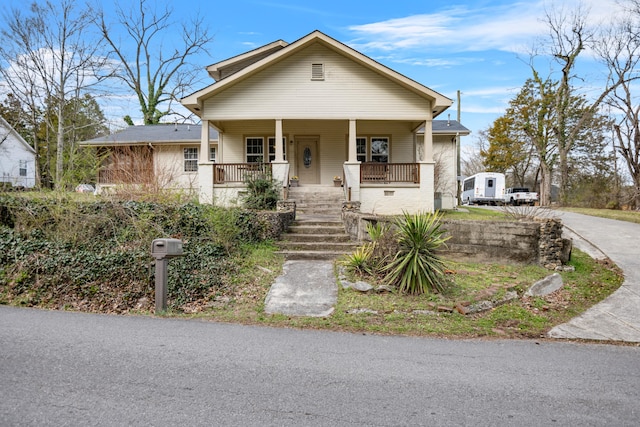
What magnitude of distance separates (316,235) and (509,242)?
15.5 feet

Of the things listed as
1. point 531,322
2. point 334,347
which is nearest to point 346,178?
point 531,322

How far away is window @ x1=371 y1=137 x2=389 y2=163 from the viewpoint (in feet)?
60.4

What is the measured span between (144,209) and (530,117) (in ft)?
128

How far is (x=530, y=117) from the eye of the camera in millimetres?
38469

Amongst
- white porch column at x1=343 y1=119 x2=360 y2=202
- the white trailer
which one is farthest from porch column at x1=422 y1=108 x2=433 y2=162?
the white trailer

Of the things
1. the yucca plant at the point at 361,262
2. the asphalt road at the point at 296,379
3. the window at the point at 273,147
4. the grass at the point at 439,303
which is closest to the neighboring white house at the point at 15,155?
the window at the point at 273,147

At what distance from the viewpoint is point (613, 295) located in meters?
7.48

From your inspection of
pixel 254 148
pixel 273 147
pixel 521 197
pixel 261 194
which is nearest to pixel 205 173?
pixel 261 194

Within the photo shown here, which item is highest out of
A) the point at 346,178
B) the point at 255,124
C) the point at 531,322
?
the point at 255,124

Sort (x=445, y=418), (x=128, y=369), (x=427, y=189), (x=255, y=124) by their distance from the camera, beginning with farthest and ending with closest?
(x=255, y=124), (x=427, y=189), (x=128, y=369), (x=445, y=418)

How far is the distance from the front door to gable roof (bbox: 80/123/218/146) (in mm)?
5946

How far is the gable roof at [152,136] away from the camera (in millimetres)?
21016

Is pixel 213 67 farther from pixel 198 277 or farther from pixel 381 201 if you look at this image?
pixel 198 277

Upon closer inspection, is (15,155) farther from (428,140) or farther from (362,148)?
(428,140)
